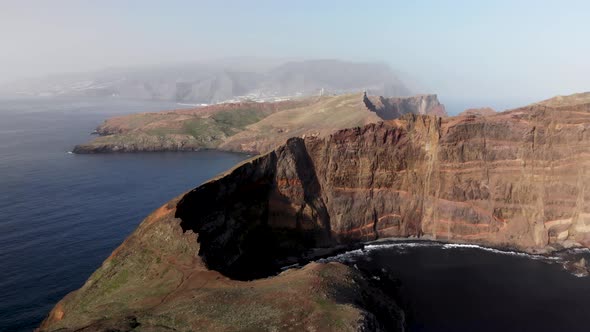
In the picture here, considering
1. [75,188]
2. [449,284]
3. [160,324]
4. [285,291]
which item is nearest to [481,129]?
[449,284]

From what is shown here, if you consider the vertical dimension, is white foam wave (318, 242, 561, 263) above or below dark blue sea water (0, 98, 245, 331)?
below

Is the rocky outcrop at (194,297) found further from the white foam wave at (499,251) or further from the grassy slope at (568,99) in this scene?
the grassy slope at (568,99)

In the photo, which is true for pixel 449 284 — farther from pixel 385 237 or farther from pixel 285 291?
pixel 285 291

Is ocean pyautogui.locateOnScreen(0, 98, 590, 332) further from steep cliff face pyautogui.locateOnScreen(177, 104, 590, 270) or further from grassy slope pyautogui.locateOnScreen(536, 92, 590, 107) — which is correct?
grassy slope pyautogui.locateOnScreen(536, 92, 590, 107)

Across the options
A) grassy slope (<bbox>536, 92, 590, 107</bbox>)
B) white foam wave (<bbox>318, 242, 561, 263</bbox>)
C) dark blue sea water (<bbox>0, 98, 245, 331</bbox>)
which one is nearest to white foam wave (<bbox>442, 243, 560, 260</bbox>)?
white foam wave (<bbox>318, 242, 561, 263</bbox>)

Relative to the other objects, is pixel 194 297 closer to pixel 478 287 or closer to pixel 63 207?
pixel 478 287

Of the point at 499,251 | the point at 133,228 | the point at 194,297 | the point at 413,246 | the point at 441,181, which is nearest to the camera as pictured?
the point at 194,297

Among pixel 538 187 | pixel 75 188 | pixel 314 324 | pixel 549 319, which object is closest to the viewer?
pixel 314 324

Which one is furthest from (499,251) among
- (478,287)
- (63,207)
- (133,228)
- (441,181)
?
(63,207)
